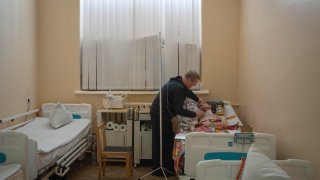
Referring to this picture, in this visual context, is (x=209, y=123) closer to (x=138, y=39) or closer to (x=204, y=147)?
(x=204, y=147)

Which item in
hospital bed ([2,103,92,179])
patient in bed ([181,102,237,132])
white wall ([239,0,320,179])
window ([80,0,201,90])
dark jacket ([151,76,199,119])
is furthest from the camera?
window ([80,0,201,90])

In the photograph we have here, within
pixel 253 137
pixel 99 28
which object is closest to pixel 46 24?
pixel 99 28

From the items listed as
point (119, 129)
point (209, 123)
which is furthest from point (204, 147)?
point (119, 129)

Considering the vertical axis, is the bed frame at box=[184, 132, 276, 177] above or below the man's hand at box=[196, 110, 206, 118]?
below

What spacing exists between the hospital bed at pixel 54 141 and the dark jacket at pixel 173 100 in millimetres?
979

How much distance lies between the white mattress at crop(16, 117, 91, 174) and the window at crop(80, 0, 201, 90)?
823 mm

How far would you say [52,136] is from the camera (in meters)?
3.36

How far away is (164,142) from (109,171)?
Result: 0.82m

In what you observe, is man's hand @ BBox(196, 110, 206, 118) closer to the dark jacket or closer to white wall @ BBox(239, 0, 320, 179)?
the dark jacket

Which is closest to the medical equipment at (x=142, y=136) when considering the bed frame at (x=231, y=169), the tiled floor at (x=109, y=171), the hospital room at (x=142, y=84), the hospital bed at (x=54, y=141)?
the hospital room at (x=142, y=84)

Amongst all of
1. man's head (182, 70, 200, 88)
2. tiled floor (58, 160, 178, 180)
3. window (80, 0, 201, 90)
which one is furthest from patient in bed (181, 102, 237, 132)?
window (80, 0, 201, 90)

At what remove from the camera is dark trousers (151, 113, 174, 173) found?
11.9ft

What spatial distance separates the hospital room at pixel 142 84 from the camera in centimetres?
253

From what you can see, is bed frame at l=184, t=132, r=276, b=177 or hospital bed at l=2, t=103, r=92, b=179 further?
hospital bed at l=2, t=103, r=92, b=179
